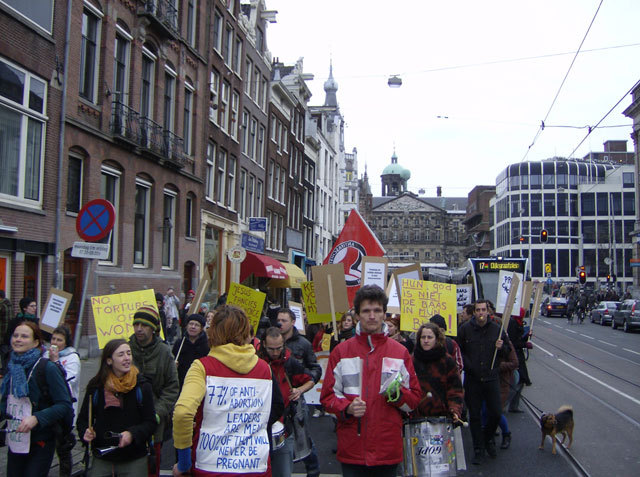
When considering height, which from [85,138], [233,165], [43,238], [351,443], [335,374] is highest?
[233,165]

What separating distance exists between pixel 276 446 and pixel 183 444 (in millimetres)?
1429

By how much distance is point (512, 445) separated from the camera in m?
8.02

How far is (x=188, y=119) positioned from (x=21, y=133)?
10.4 m

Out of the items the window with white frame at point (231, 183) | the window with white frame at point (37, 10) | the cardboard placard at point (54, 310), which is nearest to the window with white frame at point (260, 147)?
the window with white frame at point (231, 183)

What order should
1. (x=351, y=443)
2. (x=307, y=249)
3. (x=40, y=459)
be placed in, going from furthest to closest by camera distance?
1. (x=307, y=249)
2. (x=40, y=459)
3. (x=351, y=443)

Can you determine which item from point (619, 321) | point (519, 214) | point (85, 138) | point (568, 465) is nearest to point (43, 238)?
point (85, 138)

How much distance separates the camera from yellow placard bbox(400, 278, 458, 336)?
8.07m

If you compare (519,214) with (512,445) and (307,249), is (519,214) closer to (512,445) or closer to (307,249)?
(307,249)

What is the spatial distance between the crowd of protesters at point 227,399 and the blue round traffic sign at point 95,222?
2.14 metres

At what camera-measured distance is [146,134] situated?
63.3 feet

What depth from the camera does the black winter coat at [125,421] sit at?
4.22 meters

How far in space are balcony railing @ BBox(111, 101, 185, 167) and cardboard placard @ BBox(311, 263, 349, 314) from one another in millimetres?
11161

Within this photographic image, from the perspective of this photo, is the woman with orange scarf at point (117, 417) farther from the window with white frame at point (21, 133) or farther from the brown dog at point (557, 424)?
the window with white frame at point (21, 133)

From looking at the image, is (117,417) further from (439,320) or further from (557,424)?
(557,424)
